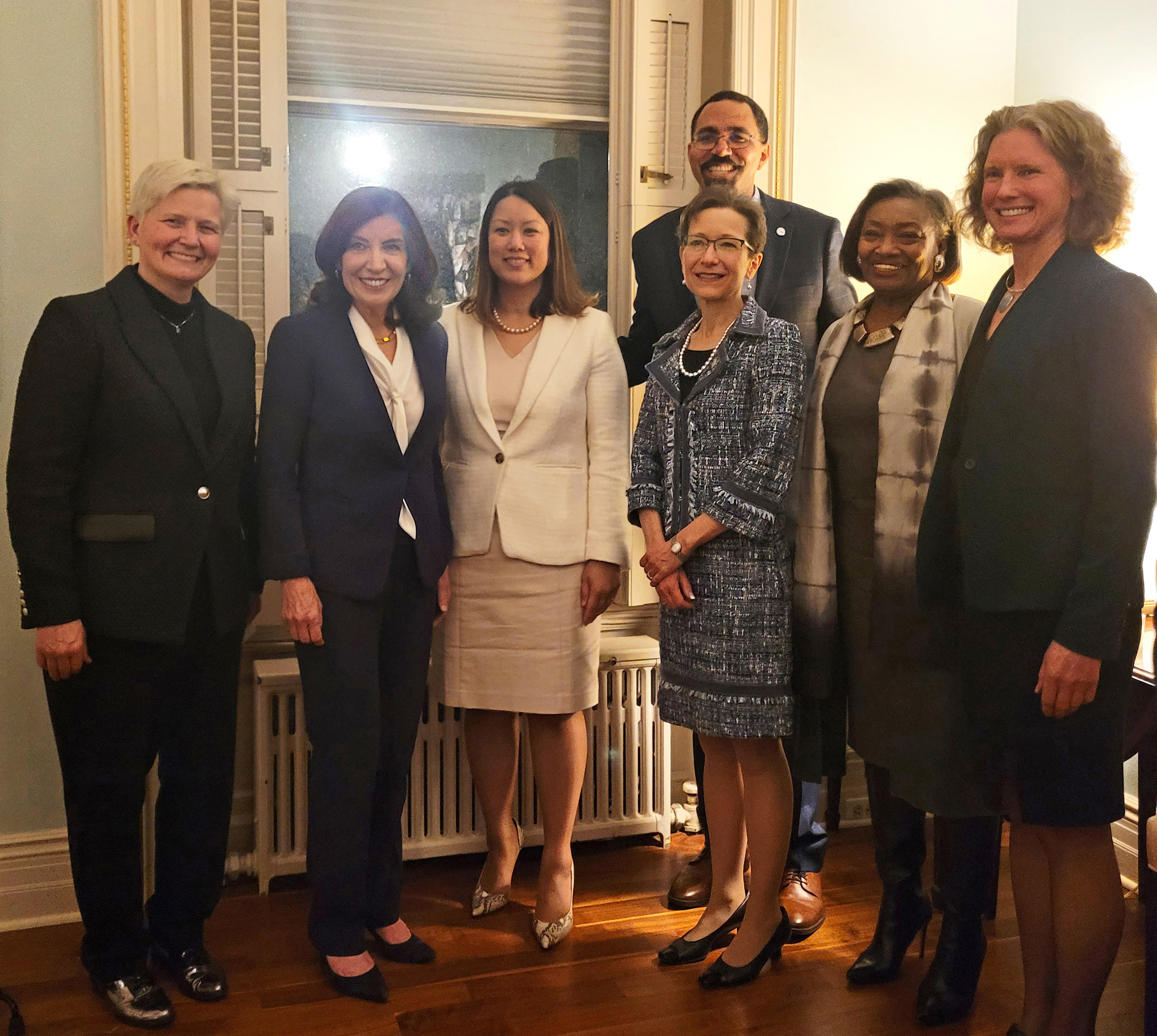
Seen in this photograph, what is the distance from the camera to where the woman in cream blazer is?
2318 mm

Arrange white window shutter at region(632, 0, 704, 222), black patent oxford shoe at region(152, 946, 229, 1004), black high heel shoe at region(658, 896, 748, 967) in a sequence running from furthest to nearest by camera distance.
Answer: white window shutter at region(632, 0, 704, 222)
black high heel shoe at region(658, 896, 748, 967)
black patent oxford shoe at region(152, 946, 229, 1004)

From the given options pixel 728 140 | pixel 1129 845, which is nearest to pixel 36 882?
pixel 728 140

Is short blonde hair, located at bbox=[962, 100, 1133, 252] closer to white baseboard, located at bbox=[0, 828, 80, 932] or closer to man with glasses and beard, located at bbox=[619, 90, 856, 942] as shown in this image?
man with glasses and beard, located at bbox=[619, 90, 856, 942]

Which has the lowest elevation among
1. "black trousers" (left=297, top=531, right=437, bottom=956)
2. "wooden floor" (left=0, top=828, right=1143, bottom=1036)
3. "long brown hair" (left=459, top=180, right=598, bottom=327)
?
"wooden floor" (left=0, top=828, right=1143, bottom=1036)

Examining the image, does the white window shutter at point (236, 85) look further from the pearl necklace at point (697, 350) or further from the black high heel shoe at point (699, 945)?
the black high heel shoe at point (699, 945)

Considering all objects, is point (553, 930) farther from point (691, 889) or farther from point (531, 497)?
point (531, 497)

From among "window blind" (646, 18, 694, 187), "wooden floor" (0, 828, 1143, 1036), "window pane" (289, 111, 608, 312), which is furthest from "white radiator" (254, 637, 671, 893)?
"window blind" (646, 18, 694, 187)

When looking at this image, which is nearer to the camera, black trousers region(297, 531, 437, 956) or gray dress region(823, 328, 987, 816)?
gray dress region(823, 328, 987, 816)

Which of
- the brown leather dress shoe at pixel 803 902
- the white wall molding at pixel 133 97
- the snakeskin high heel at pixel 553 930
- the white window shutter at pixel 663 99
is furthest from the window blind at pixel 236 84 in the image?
the brown leather dress shoe at pixel 803 902

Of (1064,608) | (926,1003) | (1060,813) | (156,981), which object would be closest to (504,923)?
(156,981)

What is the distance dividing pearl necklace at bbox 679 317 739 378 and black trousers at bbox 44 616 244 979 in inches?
41.9

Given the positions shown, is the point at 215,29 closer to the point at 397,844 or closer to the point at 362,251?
the point at 362,251

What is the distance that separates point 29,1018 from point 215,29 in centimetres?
231

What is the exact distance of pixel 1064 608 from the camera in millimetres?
1665
